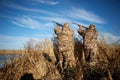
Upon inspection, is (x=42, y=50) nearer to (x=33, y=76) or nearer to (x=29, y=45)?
(x=29, y=45)

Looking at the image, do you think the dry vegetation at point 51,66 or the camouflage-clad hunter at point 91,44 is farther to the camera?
the camouflage-clad hunter at point 91,44

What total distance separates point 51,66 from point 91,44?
261 centimetres

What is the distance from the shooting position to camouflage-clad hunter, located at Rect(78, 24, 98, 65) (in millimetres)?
9969

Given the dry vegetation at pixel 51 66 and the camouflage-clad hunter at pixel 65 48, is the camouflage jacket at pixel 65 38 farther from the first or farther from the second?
the dry vegetation at pixel 51 66

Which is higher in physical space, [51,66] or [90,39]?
[90,39]

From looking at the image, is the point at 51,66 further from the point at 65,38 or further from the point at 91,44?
the point at 91,44

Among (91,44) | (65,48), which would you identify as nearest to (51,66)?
(65,48)

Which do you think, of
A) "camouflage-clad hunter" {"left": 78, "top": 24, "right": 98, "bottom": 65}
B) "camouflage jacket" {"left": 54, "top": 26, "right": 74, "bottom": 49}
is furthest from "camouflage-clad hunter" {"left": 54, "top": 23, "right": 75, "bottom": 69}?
"camouflage-clad hunter" {"left": 78, "top": 24, "right": 98, "bottom": 65}

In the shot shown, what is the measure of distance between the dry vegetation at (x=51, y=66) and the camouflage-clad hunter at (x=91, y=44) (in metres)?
0.35

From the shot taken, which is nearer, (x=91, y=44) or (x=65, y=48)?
(x=91, y=44)

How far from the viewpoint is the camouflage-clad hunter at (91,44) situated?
9969 mm

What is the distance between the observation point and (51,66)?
1054 cm

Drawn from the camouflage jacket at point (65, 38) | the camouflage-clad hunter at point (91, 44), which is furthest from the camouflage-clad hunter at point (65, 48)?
the camouflage-clad hunter at point (91, 44)

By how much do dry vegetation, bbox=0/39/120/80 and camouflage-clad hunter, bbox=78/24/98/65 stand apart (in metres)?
0.35
